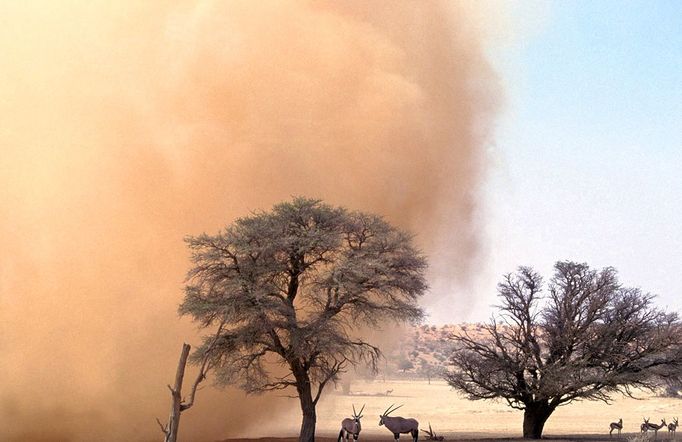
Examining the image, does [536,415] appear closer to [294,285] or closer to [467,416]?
[294,285]

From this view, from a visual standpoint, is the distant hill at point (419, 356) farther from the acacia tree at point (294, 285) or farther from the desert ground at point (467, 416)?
the acacia tree at point (294, 285)

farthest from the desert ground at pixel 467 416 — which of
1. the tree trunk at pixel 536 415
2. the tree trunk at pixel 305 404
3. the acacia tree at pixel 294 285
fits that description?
the acacia tree at pixel 294 285

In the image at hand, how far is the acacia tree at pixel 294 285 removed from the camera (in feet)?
66.6

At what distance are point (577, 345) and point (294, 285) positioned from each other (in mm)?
8348

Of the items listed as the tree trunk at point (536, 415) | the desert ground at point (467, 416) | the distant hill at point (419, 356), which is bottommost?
the tree trunk at point (536, 415)

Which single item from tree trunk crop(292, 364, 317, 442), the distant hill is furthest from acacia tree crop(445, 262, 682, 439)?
the distant hill

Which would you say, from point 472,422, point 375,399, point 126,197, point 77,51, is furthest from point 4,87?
point 375,399

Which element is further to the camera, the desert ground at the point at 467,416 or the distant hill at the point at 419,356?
the distant hill at the point at 419,356

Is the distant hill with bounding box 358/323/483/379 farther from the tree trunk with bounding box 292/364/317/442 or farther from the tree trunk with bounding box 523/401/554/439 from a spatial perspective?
the tree trunk with bounding box 292/364/317/442

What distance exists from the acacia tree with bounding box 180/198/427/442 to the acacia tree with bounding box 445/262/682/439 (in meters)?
3.55

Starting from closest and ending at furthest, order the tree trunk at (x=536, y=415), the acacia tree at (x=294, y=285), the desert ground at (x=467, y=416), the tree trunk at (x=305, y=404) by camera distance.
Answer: the acacia tree at (x=294, y=285)
the tree trunk at (x=305, y=404)
the tree trunk at (x=536, y=415)
the desert ground at (x=467, y=416)

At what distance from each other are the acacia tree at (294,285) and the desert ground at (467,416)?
18.0 feet

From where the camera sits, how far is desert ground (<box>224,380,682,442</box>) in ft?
103

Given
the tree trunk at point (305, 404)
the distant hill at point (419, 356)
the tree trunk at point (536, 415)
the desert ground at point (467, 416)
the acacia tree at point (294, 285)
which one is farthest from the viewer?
the distant hill at point (419, 356)
